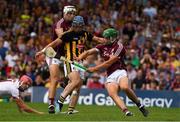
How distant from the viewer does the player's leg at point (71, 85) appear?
18125mm

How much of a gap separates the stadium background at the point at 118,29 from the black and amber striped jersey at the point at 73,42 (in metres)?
8.46

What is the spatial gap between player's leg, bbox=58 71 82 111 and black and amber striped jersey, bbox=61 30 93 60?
1.52ft

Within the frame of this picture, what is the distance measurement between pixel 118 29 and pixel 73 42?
1413cm

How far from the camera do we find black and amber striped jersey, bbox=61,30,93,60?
728 inches

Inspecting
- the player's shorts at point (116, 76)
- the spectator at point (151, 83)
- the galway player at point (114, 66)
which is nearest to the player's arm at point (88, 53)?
the galway player at point (114, 66)

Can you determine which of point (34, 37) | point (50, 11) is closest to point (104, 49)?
point (34, 37)

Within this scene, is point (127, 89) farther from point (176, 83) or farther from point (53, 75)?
point (176, 83)

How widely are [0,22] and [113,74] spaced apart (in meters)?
15.2

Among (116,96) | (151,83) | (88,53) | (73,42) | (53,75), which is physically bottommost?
(151,83)

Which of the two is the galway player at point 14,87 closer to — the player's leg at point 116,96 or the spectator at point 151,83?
the player's leg at point 116,96

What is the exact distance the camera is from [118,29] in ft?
107

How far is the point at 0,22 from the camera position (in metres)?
32.4

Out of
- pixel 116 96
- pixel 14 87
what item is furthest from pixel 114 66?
pixel 14 87

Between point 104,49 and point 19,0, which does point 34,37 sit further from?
point 104,49
